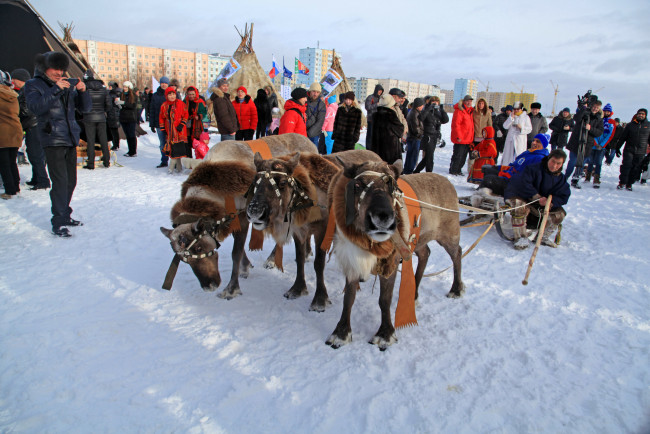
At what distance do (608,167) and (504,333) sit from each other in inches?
632

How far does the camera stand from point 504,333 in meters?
3.48

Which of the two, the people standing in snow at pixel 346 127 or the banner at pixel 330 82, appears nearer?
the people standing in snow at pixel 346 127

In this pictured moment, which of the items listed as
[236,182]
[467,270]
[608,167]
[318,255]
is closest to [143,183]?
[236,182]

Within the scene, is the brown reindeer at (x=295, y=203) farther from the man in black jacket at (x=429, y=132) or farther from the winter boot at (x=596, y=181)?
the winter boot at (x=596, y=181)

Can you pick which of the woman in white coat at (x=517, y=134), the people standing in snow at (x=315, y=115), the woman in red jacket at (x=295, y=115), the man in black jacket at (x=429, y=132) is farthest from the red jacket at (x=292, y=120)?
the woman in white coat at (x=517, y=134)

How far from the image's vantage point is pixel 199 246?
3639 mm

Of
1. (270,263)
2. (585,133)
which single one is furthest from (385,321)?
(585,133)

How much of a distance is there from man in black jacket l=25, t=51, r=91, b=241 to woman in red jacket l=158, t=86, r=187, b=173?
13.3 feet

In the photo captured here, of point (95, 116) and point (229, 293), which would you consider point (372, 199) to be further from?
point (95, 116)

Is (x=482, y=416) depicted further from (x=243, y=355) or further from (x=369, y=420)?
(x=243, y=355)

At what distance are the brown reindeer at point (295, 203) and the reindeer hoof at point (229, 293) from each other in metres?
0.57

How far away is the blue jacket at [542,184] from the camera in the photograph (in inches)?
224

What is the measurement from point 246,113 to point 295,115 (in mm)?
4640

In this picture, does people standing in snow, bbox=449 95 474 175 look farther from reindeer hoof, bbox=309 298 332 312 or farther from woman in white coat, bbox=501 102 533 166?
reindeer hoof, bbox=309 298 332 312
